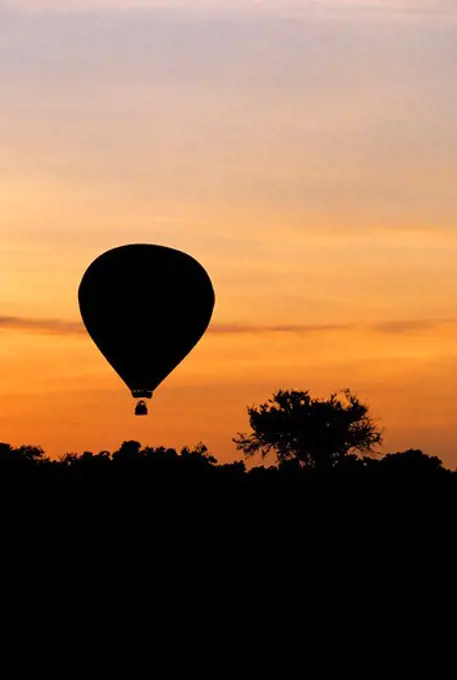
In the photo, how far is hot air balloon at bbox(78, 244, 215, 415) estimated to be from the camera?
51.4 metres

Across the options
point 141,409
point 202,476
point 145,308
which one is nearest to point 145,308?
point 145,308

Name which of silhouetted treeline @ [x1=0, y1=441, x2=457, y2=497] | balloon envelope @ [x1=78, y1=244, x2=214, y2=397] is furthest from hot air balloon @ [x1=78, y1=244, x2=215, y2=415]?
silhouetted treeline @ [x1=0, y1=441, x2=457, y2=497]

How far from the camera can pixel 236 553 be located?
68.7 m

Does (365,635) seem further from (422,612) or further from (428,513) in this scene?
(428,513)

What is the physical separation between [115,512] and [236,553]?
23.6 ft

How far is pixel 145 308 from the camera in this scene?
52156 millimetres

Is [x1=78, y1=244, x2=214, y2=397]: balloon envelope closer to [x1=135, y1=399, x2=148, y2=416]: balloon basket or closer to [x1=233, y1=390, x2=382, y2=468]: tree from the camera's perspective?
[x1=135, y1=399, x2=148, y2=416]: balloon basket

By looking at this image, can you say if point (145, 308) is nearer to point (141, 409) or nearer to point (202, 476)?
point (141, 409)

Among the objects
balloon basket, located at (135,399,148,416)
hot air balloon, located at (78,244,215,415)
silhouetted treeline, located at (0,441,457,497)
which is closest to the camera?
balloon basket, located at (135,399,148,416)

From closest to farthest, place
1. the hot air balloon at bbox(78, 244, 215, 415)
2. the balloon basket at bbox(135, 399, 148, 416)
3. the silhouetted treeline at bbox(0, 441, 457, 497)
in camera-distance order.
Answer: the balloon basket at bbox(135, 399, 148, 416) < the hot air balloon at bbox(78, 244, 215, 415) < the silhouetted treeline at bbox(0, 441, 457, 497)

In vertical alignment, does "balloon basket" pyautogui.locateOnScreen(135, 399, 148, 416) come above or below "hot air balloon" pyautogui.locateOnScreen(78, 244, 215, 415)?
below

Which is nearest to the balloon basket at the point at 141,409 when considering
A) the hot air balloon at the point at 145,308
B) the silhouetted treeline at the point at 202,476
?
the hot air balloon at the point at 145,308

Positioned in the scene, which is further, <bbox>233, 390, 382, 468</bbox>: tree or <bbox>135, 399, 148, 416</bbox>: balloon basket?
<bbox>233, 390, 382, 468</bbox>: tree

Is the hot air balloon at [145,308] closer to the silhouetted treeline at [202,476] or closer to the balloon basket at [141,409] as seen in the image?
the balloon basket at [141,409]
